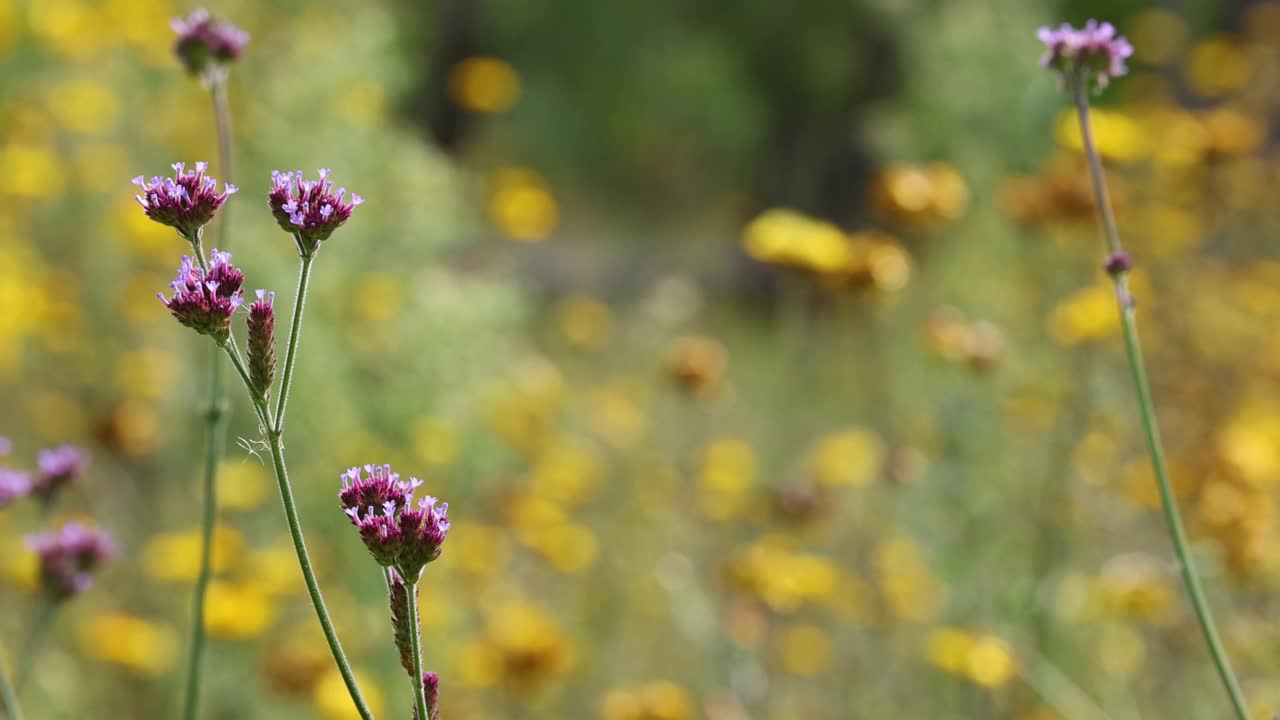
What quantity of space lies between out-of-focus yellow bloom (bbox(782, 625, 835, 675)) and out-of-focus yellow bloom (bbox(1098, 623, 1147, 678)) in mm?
729

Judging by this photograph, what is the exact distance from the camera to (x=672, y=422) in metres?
5.51

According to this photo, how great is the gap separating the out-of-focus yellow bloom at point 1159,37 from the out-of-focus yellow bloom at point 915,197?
4.67m

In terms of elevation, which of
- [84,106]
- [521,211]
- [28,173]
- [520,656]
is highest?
[84,106]

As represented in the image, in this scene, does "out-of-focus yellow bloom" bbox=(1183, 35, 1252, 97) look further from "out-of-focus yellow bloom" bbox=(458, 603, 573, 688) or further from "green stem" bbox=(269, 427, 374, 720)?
"green stem" bbox=(269, 427, 374, 720)

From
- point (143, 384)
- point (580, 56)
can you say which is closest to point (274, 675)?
point (143, 384)

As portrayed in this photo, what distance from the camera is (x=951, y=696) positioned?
300cm

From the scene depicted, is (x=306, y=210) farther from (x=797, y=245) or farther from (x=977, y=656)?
(x=797, y=245)

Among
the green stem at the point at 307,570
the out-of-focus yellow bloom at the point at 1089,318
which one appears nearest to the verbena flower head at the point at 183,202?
the green stem at the point at 307,570

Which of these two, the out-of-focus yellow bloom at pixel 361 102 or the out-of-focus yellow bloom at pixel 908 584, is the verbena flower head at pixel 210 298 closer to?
the out-of-focus yellow bloom at pixel 908 584

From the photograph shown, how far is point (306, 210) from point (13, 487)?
67 centimetres

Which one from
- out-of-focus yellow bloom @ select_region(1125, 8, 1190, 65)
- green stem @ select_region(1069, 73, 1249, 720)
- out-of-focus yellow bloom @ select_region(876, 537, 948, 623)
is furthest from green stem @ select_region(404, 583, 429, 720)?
out-of-focus yellow bloom @ select_region(1125, 8, 1190, 65)

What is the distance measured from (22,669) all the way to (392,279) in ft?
7.62

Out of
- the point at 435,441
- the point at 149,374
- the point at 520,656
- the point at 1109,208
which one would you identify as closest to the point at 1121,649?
the point at 520,656

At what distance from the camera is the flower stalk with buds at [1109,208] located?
1118 mm
